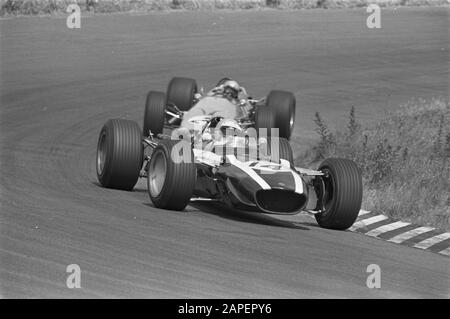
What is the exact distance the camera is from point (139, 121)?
22.8m

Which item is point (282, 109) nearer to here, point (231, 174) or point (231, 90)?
point (231, 90)

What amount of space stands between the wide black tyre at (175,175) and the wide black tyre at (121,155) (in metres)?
0.98

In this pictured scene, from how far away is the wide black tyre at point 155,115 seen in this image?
18.6m

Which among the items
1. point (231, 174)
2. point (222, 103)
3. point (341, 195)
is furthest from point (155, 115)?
point (341, 195)

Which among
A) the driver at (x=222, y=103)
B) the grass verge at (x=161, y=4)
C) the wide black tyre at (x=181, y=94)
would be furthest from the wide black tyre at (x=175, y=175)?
the grass verge at (x=161, y=4)

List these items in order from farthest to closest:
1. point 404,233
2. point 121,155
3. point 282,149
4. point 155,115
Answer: point 155,115 → point 282,149 → point 121,155 → point 404,233

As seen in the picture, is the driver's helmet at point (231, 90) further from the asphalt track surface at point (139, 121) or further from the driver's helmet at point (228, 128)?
the driver's helmet at point (228, 128)

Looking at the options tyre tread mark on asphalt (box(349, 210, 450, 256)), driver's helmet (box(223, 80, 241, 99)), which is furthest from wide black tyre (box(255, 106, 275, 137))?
tyre tread mark on asphalt (box(349, 210, 450, 256))

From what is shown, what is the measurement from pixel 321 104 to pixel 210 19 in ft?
37.8

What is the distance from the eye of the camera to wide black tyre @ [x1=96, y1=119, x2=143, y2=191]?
15117mm

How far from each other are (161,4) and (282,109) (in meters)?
19.3

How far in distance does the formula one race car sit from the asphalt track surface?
240 millimetres

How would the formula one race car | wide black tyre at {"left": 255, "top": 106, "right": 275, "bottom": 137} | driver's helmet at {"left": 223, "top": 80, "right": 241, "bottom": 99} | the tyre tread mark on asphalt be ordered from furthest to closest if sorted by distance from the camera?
driver's helmet at {"left": 223, "top": 80, "right": 241, "bottom": 99}, wide black tyre at {"left": 255, "top": 106, "right": 275, "bottom": 137}, the tyre tread mark on asphalt, the formula one race car

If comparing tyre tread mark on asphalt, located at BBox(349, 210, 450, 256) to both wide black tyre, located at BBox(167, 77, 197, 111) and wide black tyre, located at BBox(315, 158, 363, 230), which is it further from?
wide black tyre, located at BBox(167, 77, 197, 111)
